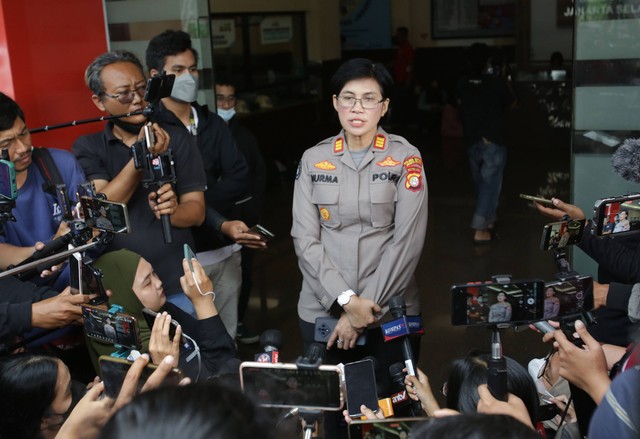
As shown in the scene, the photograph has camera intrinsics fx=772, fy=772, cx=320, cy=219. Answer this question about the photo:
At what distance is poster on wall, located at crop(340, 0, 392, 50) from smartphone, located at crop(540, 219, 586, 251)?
975 cm

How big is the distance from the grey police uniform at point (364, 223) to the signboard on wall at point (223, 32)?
564 cm

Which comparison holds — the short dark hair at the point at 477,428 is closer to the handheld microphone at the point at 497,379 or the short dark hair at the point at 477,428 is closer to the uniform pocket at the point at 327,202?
the handheld microphone at the point at 497,379

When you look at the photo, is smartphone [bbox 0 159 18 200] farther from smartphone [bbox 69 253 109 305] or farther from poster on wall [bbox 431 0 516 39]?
poster on wall [bbox 431 0 516 39]

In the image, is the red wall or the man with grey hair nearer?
the man with grey hair

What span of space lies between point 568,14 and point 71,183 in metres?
9.04

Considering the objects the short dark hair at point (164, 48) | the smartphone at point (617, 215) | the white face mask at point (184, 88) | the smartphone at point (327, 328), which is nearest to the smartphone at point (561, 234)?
the smartphone at point (617, 215)

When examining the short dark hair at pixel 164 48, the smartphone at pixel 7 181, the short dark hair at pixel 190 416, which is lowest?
the short dark hair at pixel 190 416

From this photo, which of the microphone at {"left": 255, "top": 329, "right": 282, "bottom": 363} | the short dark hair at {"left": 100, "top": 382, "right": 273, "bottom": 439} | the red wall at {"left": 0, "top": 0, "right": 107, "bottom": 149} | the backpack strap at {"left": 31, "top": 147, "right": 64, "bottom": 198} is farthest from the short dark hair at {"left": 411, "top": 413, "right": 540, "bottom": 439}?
the red wall at {"left": 0, "top": 0, "right": 107, "bottom": 149}

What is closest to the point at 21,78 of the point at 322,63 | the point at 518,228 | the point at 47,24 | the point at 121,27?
the point at 47,24

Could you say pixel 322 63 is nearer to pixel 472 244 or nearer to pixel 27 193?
pixel 472 244

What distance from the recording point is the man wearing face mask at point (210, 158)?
131 inches

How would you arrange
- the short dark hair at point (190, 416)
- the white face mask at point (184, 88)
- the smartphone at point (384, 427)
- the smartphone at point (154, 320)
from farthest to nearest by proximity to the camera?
the white face mask at point (184, 88)
the smartphone at point (154, 320)
the smartphone at point (384, 427)
the short dark hair at point (190, 416)

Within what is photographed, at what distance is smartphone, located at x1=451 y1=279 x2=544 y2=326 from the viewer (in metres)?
1.83

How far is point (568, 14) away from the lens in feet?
33.8
